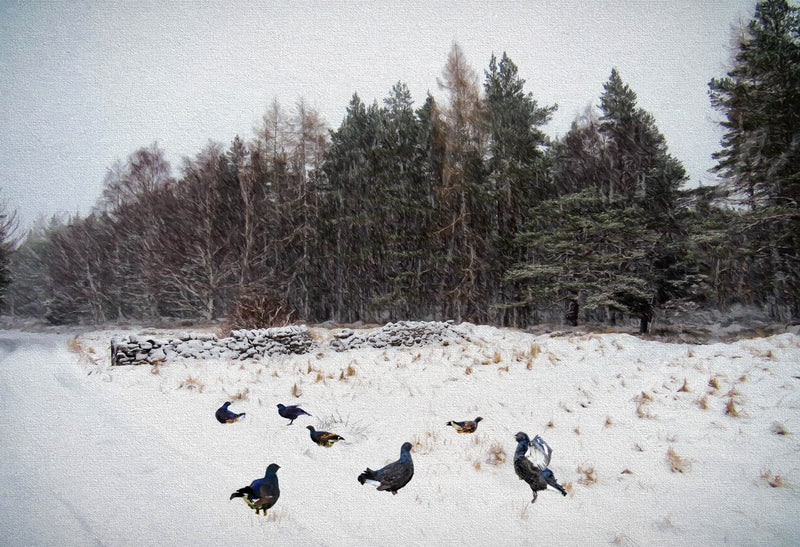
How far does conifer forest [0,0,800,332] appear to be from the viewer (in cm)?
1316

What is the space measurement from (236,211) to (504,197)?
1553cm

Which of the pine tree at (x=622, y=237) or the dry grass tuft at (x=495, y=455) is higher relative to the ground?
the pine tree at (x=622, y=237)

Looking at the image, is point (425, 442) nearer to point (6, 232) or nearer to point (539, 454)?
point (539, 454)

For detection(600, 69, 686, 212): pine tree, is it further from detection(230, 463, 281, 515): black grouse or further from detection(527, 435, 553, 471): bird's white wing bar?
detection(230, 463, 281, 515): black grouse

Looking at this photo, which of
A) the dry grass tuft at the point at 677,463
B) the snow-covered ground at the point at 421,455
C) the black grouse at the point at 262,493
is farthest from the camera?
the dry grass tuft at the point at 677,463

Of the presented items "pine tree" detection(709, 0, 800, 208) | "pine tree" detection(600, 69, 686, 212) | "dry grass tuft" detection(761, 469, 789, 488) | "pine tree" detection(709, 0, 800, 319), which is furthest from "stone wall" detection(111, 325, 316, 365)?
"pine tree" detection(709, 0, 800, 208)

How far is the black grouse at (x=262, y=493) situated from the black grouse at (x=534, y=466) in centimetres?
201

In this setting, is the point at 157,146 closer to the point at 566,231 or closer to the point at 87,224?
the point at 87,224

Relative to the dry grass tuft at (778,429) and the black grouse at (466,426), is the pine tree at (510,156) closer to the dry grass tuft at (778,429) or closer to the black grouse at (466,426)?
the dry grass tuft at (778,429)

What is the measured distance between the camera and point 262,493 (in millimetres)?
2576

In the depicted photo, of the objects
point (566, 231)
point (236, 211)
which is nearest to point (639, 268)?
point (566, 231)

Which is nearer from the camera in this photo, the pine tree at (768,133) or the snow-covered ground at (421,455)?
the snow-covered ground at (421,455)

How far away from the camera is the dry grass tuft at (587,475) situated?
3521mm

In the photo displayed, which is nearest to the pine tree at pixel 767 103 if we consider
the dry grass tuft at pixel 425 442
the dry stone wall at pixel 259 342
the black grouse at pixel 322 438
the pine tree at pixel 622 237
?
the pine tree at pixel 622 237
